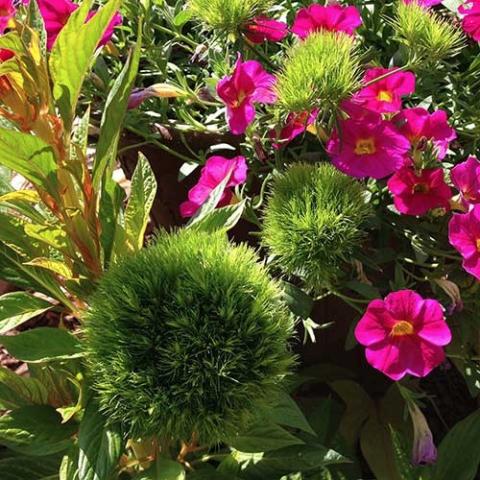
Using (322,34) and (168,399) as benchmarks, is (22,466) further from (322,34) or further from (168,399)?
(322,34)

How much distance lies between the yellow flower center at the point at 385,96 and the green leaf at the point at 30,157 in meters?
0.55

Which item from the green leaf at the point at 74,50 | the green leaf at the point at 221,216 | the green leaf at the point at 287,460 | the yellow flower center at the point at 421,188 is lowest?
the green leaf at the point at 287,460

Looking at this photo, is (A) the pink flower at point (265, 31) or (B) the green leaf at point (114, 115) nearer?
(B) the green leaf at point (114, 115)

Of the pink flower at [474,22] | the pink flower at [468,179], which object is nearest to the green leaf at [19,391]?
the pink flower at [468,179]

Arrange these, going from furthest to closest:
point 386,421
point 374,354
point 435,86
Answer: point 386,421 → point 435,86 → point 374,354

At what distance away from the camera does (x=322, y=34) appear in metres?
1.11

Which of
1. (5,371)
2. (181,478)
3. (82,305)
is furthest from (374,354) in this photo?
(5,371)

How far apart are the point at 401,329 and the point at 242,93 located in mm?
442

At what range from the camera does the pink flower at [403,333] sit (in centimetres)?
104

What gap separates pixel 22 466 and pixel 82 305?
286 mm

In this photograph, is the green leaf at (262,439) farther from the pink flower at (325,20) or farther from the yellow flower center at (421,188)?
the pink flower at (325,20)

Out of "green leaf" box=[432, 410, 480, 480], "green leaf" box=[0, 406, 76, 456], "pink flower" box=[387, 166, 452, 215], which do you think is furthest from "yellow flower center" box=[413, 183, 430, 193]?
"green leaf" box=[0, 406, 76, 456]

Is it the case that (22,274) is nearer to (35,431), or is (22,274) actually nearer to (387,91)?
(35,431)

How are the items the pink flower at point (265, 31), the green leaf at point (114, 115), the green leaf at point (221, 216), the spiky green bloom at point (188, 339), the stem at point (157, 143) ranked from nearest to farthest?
the spiky green bloom at point (188, 339), the green leaf at point (114, 115), the green leaf at point (221, 216), the pink flower at point (265, 31), the stem at point (157, 143)
